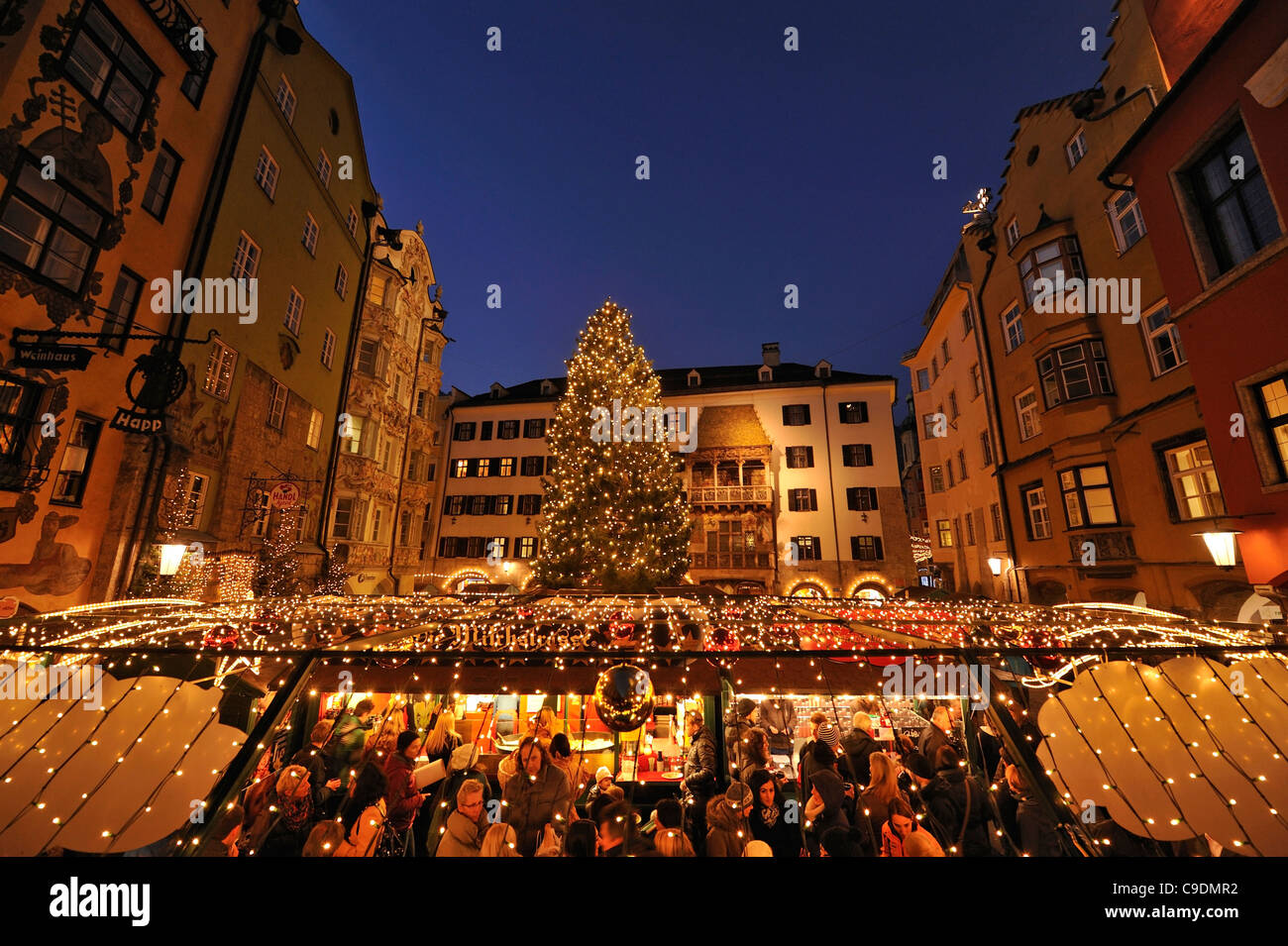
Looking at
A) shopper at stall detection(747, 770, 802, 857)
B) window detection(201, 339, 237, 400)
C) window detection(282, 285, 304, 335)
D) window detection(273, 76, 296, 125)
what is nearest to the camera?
shopper at stall detection(747, 770, 802, 857)

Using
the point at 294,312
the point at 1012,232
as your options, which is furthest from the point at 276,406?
the point at 1012,232

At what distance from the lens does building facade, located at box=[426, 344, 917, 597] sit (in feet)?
92.6

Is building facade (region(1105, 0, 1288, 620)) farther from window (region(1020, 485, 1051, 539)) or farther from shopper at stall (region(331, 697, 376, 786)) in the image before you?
shopper at stall (region(331, 697, 376, 786))

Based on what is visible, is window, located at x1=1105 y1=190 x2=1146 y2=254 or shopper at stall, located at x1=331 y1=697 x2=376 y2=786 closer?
shopper at stall, located at x1=331 y1=697 x2=376 y2=786

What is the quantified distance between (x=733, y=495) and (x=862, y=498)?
297 inches

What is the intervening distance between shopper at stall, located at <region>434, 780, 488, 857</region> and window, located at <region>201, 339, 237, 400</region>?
1365cm

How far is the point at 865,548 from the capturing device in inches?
1104

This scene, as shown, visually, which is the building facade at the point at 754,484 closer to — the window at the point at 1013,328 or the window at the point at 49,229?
the window at the point at 1013,328

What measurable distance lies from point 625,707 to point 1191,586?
14472mm

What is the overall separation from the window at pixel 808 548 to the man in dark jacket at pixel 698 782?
23.1 metres

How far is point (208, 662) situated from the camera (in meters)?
6.89

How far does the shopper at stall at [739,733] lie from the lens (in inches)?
227

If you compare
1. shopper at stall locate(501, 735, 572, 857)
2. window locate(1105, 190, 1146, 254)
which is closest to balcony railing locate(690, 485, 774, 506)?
window locate(1105, 190, 1146, 254)
